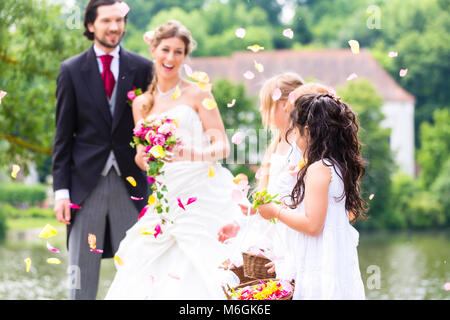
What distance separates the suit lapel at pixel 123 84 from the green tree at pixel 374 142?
2813 centimetres

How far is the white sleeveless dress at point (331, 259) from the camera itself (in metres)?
3.30

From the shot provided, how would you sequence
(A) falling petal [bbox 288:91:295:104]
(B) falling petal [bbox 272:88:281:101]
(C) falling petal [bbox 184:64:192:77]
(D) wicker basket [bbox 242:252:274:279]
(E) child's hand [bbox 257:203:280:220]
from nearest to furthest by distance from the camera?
(E) child's hand [bbox 257:203:280:220], (D) wicker basket [bbox 242:252:274:279], (A) falling petal [bbox 288:91:295:104], (B) falling petal [bbox 272:88:281:101], (C) falling petal [bbox 184:64:192:77]

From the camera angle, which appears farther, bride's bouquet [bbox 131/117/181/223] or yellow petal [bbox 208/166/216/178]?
yellow petal [bbox 208/166/216/178]

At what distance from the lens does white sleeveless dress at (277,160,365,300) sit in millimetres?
3301

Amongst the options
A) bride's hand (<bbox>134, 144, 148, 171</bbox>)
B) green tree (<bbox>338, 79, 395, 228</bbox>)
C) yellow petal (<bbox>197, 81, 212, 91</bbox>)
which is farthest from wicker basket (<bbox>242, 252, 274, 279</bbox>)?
green tree (<bbox>338, 79, 395, 228</bbox>)

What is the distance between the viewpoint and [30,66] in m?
9.69

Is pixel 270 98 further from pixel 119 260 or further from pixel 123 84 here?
pixel 119 260

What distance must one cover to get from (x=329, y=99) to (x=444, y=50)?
43.6m

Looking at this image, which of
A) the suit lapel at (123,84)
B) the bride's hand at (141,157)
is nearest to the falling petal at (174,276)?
the bride's hand at (141,157)

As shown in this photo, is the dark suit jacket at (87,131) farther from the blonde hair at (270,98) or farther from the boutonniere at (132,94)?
the blonde hair at (270,98)

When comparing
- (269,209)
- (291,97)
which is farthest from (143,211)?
(269,209)

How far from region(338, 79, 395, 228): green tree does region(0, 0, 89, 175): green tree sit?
2389 cm

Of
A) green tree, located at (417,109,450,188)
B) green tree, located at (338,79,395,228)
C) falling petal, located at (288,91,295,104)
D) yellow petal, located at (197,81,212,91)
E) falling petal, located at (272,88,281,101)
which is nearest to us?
falling petal, located at (288,91,295,104)

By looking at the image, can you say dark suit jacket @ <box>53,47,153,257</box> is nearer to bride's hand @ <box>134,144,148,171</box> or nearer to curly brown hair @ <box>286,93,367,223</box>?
bride's hand @ <box>134,144,148,171</box>
